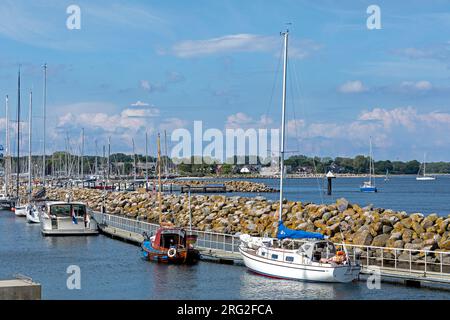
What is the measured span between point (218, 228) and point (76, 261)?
794 inches

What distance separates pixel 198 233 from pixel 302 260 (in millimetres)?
22907

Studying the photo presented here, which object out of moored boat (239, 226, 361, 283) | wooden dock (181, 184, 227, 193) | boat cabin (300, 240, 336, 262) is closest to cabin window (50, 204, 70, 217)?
moored boat (239, 226, 361, 283)

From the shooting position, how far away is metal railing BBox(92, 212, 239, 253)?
51.8m

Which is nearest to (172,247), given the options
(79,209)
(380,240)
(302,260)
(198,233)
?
(302,260)

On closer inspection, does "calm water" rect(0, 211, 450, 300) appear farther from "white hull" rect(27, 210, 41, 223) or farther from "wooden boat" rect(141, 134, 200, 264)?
"white hull" rect(27, 210, 41, 223)

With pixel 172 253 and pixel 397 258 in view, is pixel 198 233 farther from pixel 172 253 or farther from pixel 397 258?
pixel 397 258

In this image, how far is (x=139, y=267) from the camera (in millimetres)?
47281

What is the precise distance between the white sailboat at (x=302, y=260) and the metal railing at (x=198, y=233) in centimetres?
660

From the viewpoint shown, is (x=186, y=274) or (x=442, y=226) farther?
(x=442, y=226)

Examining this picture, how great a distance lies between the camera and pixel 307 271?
38.9m
